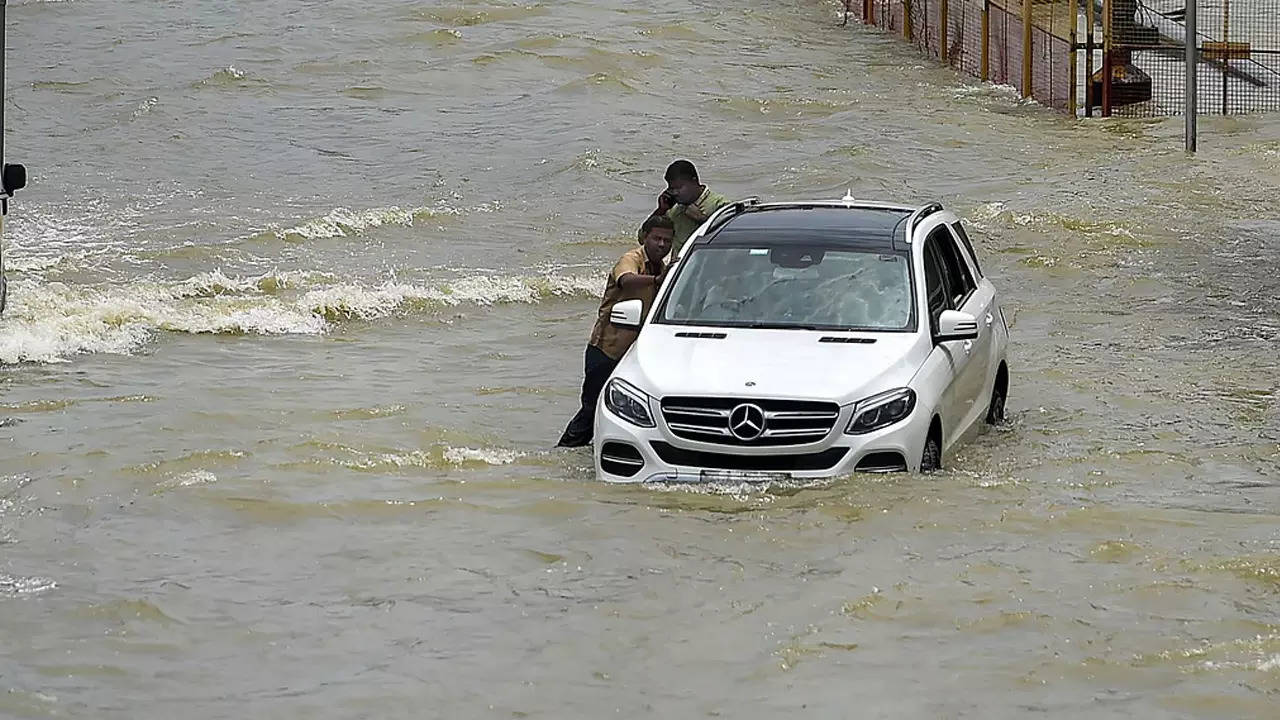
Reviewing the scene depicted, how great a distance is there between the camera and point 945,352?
10.3 meters

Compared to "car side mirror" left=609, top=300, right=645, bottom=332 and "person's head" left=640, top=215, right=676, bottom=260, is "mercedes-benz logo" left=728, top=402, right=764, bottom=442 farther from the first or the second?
"person's head" left=640, top=215, right=676, bottom=260

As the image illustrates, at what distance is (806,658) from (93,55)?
30.1 m

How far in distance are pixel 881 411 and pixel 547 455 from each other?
2350mm

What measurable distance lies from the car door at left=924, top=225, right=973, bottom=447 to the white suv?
0.01m

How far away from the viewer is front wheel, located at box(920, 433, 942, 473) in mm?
9719

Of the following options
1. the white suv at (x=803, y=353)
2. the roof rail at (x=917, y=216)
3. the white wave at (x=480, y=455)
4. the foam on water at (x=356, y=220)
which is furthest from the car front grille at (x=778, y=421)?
the foam on water at (x=356, y=220)

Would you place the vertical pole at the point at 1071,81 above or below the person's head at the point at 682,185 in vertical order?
below

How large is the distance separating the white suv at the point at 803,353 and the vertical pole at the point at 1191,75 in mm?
13312

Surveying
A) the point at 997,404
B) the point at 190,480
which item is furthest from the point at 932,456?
the point at 190,480

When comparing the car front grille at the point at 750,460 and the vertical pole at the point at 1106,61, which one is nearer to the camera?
the car front grille at the point at 750,460

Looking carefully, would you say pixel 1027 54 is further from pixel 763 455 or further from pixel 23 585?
pixel 23 585

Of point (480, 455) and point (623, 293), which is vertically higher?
point (623, 293)

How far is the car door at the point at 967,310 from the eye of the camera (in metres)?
10.7

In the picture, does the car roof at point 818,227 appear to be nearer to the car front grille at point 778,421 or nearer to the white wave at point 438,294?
the car front grille at point 778,421
